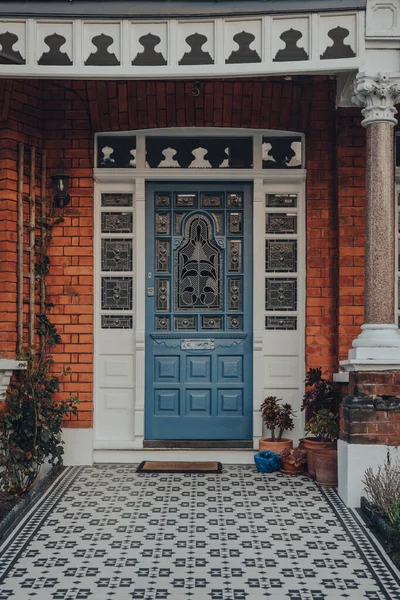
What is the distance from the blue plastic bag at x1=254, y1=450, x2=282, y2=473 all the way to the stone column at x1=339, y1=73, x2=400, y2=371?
1351mm

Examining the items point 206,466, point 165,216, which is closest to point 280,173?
point 165,216

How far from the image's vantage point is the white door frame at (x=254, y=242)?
7906 mm

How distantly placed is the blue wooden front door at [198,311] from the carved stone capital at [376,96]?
5.80 feet

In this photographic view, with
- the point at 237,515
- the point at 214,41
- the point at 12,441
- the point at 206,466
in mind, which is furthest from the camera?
the point at 206,466

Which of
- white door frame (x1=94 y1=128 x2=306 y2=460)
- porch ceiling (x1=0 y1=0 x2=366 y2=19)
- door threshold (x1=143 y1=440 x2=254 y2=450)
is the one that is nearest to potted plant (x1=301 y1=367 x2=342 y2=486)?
white door frame (x1=94 y1=128 x2=306 y2=460)

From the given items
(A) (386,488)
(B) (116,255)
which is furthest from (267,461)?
(B) (116,255)

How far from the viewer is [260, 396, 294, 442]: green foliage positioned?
300 inches

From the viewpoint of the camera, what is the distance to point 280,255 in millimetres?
8016

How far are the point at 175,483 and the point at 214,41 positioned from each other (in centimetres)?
365

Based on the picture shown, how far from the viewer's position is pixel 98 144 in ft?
26.2

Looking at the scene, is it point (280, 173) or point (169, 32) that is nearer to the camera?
point (169, 32)

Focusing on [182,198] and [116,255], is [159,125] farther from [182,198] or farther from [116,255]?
[116,255]

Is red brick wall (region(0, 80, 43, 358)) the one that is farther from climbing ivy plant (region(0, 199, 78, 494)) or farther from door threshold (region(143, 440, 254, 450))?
door threshold (region(143, 440, 254, 450))

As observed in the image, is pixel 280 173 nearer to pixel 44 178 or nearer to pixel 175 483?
pixel 44 178
